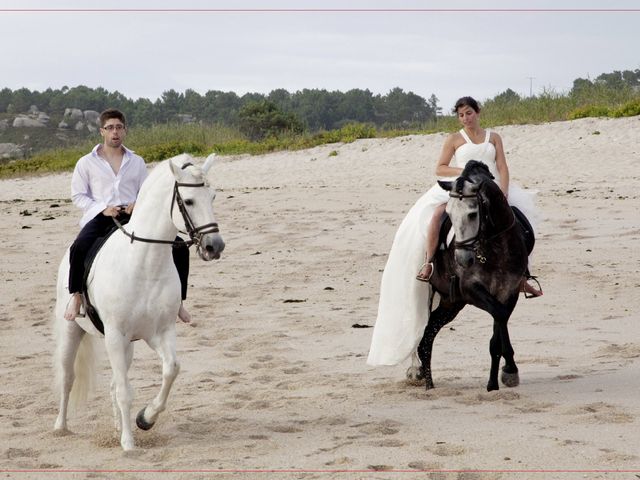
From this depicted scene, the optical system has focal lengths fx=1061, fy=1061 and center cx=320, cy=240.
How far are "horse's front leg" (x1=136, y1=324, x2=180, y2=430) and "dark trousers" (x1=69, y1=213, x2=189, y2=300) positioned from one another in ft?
1.72

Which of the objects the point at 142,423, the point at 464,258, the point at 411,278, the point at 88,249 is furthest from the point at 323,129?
the point at 142,423

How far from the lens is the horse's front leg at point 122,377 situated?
7.21m

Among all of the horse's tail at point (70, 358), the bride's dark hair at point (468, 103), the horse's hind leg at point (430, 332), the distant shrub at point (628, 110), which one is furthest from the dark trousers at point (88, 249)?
the distant shrub at point (628, 110)

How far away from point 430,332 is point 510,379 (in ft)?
3.03

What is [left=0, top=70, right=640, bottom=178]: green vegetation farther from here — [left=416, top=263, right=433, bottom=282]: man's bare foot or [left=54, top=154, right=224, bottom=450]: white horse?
[left=54, top=154, right=224, bottom=450]: white horse

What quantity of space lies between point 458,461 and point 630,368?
299cm

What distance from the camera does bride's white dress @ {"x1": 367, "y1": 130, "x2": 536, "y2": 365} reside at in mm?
9117

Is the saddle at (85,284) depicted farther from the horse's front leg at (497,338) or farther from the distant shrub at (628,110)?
the distant shrub at (628,110)

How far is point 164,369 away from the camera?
7.14m

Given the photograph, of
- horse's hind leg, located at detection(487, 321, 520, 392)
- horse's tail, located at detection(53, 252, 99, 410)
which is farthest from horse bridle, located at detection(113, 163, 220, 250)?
horse's hind leg, located at detection(487, 321, 520, 392)

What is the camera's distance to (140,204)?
23.8 feet

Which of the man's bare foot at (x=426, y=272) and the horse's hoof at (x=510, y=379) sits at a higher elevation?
the man's bare foot at (x=426, y=272)

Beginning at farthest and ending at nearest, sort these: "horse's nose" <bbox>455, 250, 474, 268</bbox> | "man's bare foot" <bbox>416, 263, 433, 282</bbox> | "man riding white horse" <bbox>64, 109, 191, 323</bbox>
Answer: "man's bare foot" <bbox>416, 263, 433, 282</bbox>
"horse's nose" <bbox>455, 250, 474, 268</bbox>
"man riding white horse" <bbox>64, 109, 191, 323</bbox>

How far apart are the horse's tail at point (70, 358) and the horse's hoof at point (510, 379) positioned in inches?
129
